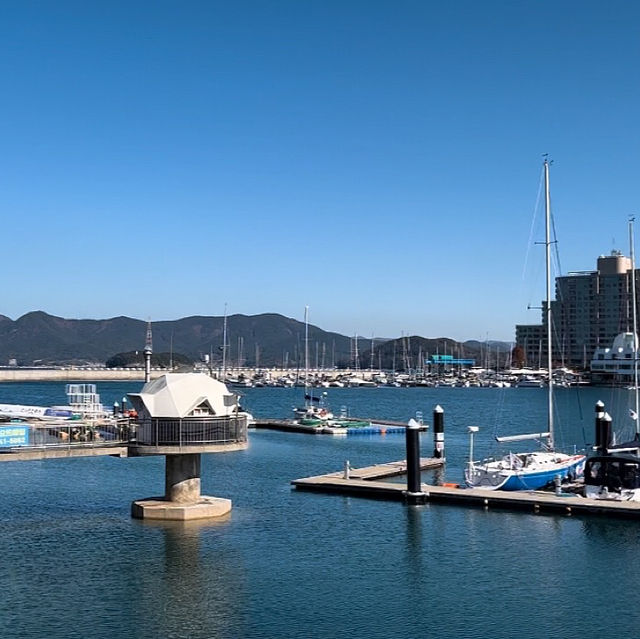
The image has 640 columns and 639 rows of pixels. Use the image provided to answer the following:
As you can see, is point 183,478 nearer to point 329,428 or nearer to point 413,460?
point 413,460

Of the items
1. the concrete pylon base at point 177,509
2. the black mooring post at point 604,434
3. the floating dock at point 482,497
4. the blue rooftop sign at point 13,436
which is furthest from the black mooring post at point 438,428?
the blue rooftop sign at point 13,436

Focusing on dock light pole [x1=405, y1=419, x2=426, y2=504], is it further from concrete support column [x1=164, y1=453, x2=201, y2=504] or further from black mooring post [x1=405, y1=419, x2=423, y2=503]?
concrete support column [x1=164, y1=453, x2=201, y2=504]

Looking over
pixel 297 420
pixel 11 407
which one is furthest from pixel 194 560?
pixel 297 420

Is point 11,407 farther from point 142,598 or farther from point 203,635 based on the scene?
point 203,635

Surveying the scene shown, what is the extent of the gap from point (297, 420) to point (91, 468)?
142 feet

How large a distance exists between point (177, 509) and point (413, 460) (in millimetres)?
12395

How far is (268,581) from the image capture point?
30266mm

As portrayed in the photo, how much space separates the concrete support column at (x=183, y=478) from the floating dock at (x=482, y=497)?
10540mm

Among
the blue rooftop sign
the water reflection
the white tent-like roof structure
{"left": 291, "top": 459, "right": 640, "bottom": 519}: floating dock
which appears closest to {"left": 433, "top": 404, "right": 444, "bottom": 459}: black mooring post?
{"left": 291, "top": 459, "right": 640, "bottom": 519}: floating dock

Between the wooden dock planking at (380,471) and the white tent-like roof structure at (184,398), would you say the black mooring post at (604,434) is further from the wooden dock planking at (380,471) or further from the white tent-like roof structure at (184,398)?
the white tent-like roof structure at (184,398)

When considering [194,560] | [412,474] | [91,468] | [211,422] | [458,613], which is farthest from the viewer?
[91,468]

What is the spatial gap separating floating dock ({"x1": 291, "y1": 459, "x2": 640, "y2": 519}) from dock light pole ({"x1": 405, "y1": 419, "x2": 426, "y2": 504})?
0.24 metres

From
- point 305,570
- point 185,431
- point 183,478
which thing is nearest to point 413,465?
point 183,478

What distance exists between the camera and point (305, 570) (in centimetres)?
3175
